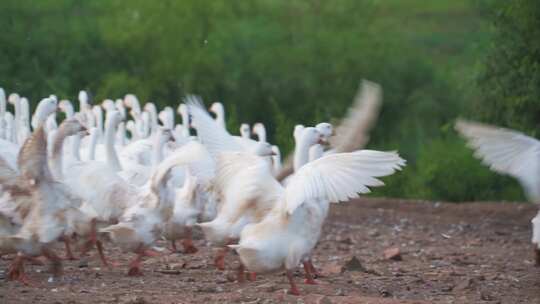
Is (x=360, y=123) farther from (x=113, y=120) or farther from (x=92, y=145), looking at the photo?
(x=92, y=145)

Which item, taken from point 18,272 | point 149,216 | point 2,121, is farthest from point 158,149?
point 18,272

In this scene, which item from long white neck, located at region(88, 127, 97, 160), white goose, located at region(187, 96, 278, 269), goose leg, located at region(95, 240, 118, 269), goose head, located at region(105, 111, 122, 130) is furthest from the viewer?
long white neck, located at region(88, 127, 97, 160)

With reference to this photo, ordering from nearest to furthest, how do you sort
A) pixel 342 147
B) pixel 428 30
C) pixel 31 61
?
pixel 342 147, pixel 31 61, pixel 428 30

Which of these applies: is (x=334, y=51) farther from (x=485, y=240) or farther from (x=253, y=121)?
(x=485, y=240)

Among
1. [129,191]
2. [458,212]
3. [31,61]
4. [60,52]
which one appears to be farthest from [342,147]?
[60,52]

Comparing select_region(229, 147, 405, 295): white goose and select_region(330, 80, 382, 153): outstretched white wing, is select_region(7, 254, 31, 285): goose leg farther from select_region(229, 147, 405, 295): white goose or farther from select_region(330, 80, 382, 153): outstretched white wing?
select_region(330, 80, 382, 153): outstretched white wing

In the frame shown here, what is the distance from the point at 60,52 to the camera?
26.1 metres

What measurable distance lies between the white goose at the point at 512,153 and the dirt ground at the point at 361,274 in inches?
38.1

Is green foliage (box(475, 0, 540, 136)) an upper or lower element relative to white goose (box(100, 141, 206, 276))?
upper

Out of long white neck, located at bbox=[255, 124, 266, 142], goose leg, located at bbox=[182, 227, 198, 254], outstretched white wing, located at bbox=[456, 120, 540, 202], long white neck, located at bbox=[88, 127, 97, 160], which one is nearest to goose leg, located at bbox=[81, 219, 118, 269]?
goose leg, located at bbox=[182, 227, 198, 254]

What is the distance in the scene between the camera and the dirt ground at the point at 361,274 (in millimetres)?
10164

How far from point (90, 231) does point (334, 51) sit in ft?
52.5

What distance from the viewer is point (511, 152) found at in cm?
1147

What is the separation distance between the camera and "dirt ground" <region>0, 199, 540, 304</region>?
10164mm
